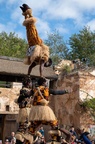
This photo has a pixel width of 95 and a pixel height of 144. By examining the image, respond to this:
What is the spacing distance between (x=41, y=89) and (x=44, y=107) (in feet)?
1.85

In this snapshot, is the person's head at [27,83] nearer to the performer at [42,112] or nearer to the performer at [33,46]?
the performer at [42,112]

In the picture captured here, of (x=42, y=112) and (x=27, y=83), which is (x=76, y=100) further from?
(x=42, y=112)

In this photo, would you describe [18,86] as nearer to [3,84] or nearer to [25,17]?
[3,84]

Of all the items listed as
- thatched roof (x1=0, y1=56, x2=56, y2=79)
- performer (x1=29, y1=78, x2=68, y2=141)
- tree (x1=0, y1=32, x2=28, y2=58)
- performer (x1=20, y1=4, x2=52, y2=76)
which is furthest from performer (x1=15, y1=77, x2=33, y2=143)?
tree (x1=0, y1=32, x2=28, y2=58)

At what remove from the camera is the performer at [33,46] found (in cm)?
745

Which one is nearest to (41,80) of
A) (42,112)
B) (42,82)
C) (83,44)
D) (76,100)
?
(42,82)

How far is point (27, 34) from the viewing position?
25.2 feet

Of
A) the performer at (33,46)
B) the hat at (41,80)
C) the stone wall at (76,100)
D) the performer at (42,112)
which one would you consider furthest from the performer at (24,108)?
the stone wall at (76,100)

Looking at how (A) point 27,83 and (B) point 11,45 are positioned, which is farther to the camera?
(B) point 11,45

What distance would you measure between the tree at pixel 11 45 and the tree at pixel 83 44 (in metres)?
6.37

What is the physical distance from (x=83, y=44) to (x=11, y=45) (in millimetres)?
8966

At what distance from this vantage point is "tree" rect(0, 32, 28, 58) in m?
35.6

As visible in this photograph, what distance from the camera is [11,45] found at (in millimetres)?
37750

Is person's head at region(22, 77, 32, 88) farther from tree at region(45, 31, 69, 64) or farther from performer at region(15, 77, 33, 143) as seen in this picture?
tree at region(45, 31, 69, 64)
